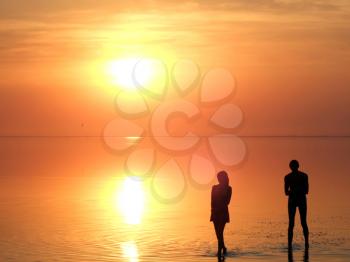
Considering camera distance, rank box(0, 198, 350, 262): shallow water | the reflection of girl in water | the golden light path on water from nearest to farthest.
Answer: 1. box(0, 198, 350, 262): shallow water
2. the reflection of girl in water
3. the golden light path on water

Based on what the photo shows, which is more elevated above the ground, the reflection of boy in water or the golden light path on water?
the golden light path on water

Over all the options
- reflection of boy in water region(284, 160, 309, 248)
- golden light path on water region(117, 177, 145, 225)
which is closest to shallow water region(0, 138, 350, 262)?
golden light path on water region(117, 177, 145, 225)

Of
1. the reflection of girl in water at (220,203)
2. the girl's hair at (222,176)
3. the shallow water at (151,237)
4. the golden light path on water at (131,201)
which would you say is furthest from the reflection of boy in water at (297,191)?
the golden light path on water at (131,201)

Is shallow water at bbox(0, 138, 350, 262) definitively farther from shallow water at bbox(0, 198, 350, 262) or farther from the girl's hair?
the girl's hair

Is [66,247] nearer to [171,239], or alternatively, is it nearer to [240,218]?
[171,239]

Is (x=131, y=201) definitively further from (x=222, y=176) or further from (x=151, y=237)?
(x=222, y=176)

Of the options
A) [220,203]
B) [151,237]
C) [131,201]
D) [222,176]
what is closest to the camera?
[222,176]

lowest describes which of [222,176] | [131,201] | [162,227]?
[222,176]

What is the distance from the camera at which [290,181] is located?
1792cm

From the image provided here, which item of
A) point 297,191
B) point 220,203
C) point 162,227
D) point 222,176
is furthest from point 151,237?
point 297,191

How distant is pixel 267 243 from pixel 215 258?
274 cm

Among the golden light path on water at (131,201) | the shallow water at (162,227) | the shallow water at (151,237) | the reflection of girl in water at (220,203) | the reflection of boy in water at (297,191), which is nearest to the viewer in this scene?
the shallow water at (151,237)

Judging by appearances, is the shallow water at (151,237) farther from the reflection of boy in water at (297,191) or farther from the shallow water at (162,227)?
the reflection of boy in water at (297,191)

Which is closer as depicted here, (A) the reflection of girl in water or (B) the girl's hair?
(B) the girl's hair
